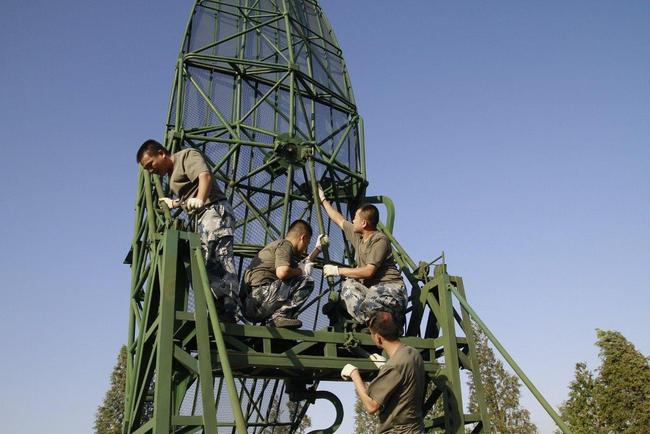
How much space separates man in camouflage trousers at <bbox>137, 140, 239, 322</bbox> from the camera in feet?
20.7

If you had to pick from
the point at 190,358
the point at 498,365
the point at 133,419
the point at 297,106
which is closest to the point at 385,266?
the point at 190,358

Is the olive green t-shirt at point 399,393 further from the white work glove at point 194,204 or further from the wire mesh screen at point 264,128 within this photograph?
the wire mesh screen at point 264,128

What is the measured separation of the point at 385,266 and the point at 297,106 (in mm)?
3749

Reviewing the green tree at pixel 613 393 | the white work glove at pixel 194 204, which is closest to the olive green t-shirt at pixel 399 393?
the white work glove at pixel 194 204

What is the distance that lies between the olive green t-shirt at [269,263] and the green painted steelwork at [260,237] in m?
0.66

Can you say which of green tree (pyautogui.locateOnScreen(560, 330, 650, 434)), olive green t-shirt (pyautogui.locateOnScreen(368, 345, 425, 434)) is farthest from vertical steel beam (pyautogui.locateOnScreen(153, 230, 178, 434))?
green tree (pyautogui.locateOnScreen(560, 330, 650, 434))

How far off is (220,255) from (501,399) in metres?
36.8

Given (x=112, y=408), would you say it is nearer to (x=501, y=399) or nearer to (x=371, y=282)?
(x=501, y=399)

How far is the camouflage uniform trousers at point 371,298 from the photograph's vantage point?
6.57 m

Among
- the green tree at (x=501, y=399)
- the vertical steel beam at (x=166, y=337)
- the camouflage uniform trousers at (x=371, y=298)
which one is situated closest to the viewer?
the vertical steel beam at (x=166, y=337)

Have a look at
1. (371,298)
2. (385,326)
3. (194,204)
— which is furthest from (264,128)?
(385,326)

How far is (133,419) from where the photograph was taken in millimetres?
6426

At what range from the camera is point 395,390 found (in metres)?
4.51

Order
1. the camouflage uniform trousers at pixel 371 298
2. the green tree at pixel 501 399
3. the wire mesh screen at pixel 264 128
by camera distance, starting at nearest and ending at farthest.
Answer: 1. the camouflage uniform trousers at pixel 371 298
2. the wire mesh screen at pixel 264 128
3. the green tree at pixel 501 399
